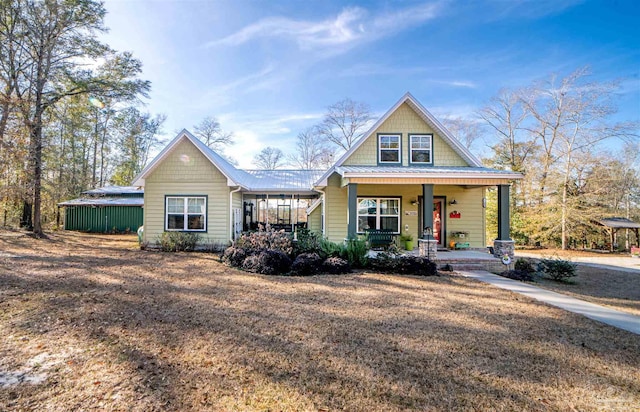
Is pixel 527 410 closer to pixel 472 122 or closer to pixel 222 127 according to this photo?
pixel 472 122

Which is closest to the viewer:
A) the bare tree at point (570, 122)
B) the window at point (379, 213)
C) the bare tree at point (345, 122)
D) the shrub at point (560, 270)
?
the shrub at point (560, 270)

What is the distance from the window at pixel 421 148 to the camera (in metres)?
13.2

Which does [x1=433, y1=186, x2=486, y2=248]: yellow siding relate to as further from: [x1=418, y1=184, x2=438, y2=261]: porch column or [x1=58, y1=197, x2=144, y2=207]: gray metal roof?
[x1=58, y1=197, x2=144, y2=207]: gray metal roof

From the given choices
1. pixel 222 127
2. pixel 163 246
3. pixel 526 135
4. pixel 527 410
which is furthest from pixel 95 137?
pixel 526 135

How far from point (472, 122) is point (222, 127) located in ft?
84.1

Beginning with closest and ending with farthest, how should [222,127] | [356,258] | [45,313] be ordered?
[45,313]
[356,258]
[222,127]

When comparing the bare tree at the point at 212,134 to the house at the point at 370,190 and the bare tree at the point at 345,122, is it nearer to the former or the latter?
the bare tree at the point at 345,122

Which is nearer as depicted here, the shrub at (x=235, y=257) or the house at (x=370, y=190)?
the shrub at (x=235, y=257)

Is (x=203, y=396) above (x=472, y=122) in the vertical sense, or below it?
below

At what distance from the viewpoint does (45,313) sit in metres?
4.92

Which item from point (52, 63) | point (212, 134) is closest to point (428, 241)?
point (52, 63)

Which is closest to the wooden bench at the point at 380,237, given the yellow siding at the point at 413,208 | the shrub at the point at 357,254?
the yellow siding at the point at 413,208

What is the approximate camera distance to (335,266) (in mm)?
9031

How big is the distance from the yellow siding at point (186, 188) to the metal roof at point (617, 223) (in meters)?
21.7
